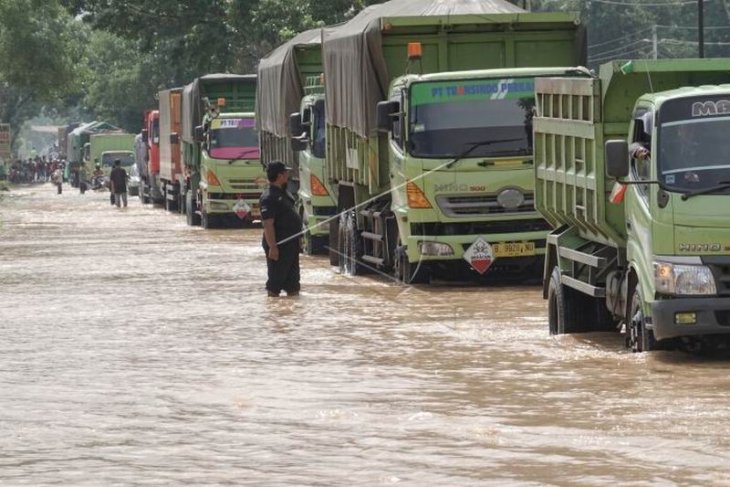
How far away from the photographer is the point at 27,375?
14.6m

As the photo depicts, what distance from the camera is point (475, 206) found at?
72.8ft

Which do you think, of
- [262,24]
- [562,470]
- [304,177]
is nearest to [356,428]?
A: [562,470]

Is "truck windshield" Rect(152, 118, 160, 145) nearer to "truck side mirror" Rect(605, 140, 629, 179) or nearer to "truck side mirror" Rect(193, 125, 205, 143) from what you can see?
"truck side mirror" Rect(193, 125, 205, 143)

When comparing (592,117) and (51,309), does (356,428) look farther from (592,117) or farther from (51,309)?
(51,309)

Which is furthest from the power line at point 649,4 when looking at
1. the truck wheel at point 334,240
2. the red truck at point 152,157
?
the truck wheel at point 334,240

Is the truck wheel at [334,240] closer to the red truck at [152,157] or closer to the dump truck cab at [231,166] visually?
the dump truck cab at [231,166]

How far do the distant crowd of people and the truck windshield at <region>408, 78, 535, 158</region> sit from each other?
3592 inches

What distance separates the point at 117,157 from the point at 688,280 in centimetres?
7234

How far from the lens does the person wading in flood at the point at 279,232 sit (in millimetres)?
21484

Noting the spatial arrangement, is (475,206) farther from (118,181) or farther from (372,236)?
(118,181)

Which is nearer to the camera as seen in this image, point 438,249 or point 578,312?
point 578,312

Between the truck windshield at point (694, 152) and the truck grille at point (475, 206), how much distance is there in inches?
315

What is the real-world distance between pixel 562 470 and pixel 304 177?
2060cm

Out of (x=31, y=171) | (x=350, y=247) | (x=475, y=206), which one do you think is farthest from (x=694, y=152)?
(x=31, y=171)
